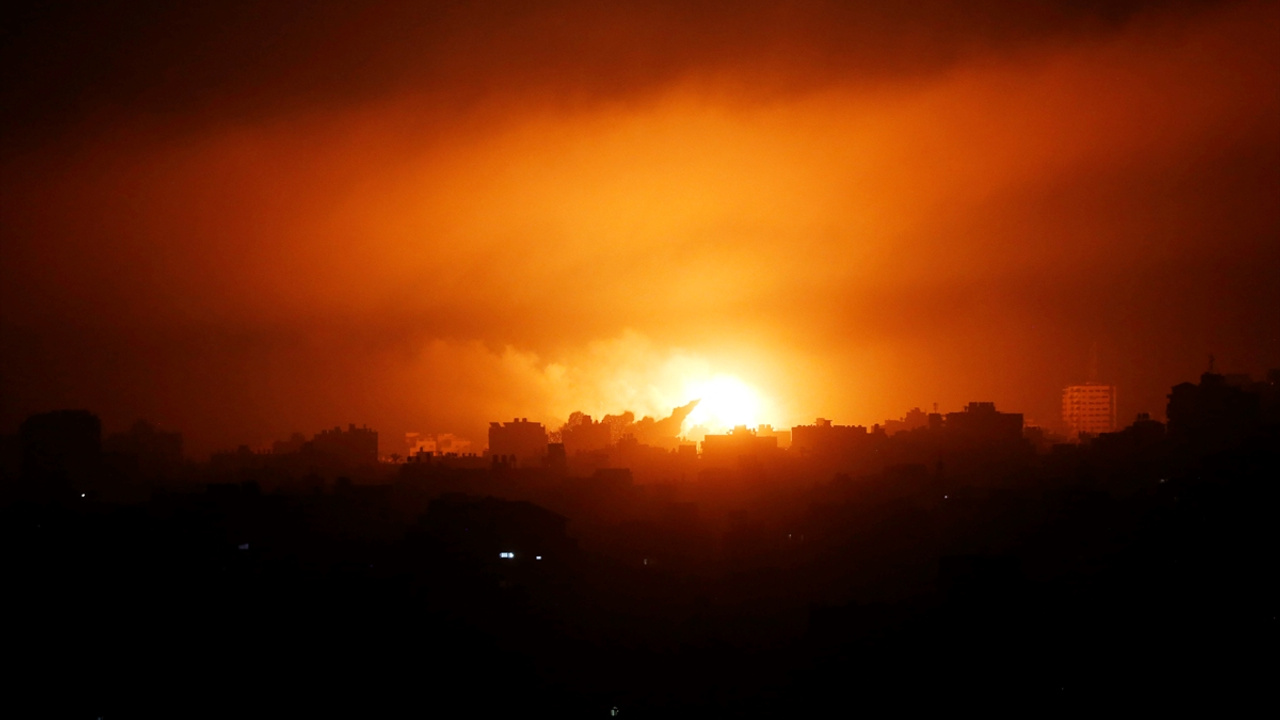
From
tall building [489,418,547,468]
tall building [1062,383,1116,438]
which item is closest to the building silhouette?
tall building [489,418,547,468]

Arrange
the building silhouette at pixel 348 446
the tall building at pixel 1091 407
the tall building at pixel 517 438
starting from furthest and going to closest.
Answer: the tall building at pixel 1091 407, the tall building at pixel 517 438, the building silhouette at pixel 348 446

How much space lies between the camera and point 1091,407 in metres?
103

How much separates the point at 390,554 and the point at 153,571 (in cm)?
660

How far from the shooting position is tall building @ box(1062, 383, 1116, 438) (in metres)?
101

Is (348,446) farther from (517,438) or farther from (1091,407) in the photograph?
(1091,407)

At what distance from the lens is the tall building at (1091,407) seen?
101 metres

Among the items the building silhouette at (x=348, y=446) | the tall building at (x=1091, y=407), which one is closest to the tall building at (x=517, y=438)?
the building silhouette at (x=348, y=446)

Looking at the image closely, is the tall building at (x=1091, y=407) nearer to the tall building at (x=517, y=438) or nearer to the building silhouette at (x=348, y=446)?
the tall building at (x=517, y=438)

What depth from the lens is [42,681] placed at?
25.7 metres

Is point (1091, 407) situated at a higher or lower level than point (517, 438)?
higher

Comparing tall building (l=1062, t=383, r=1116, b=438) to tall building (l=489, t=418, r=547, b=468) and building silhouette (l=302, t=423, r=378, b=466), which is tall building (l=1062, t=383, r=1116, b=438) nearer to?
tall building (l=489, t=418, r=547, b=468)

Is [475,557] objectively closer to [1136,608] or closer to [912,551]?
[912,551]

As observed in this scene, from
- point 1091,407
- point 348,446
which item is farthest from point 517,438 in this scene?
point 1091,407

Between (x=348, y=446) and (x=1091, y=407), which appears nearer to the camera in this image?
(x=348, y=446)
